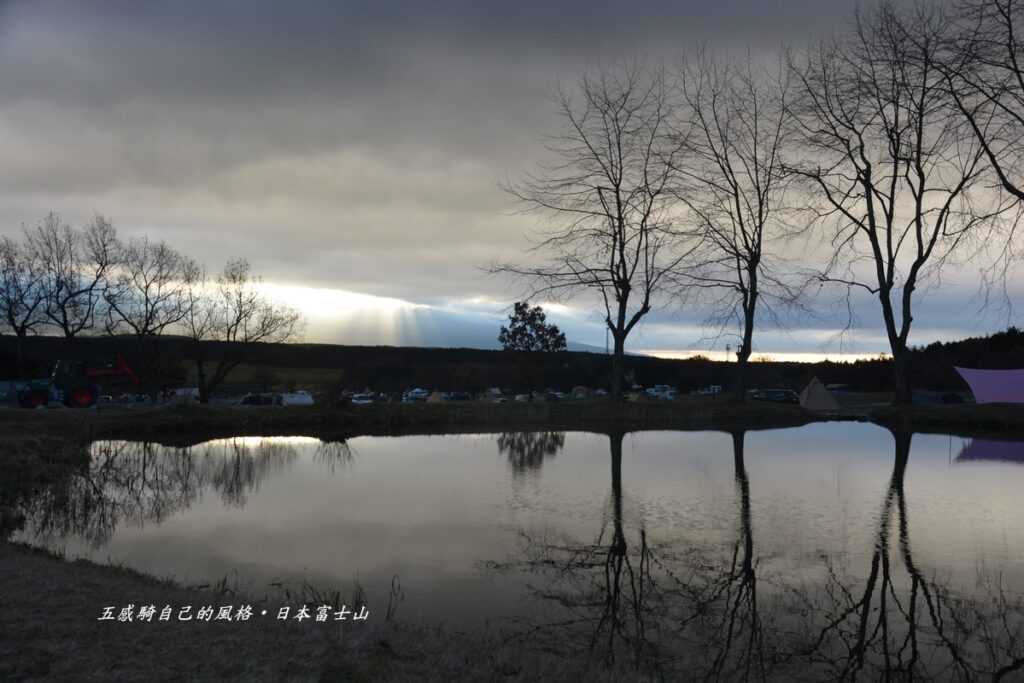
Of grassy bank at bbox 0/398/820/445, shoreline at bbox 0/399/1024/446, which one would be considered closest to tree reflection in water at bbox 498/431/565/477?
shoreline at bbox 0/399/1024/446

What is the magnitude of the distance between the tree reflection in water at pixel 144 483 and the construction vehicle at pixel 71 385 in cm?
1234

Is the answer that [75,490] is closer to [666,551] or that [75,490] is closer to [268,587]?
[268,587]

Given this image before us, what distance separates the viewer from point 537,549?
1121cm

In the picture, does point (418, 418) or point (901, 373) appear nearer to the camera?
point (418, 418)

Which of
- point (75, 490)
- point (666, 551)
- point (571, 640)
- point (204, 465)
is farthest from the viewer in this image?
point (204, 465)

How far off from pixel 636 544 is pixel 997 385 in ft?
140

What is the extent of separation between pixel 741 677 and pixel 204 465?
18.1 meters

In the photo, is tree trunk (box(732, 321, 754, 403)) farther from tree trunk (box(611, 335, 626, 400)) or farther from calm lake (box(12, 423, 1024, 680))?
calm lake (box(12, 423, 1024, 680))

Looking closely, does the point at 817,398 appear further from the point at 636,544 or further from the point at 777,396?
the point at 636,544

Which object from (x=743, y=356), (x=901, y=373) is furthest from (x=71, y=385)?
(x=901, y=373)

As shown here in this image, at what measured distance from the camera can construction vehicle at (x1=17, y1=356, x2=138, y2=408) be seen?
3712 cm

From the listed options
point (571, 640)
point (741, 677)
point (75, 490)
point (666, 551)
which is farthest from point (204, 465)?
point (741, 677)

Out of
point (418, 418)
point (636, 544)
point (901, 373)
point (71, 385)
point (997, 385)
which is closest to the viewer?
point (636, 544)

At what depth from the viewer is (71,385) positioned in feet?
123
